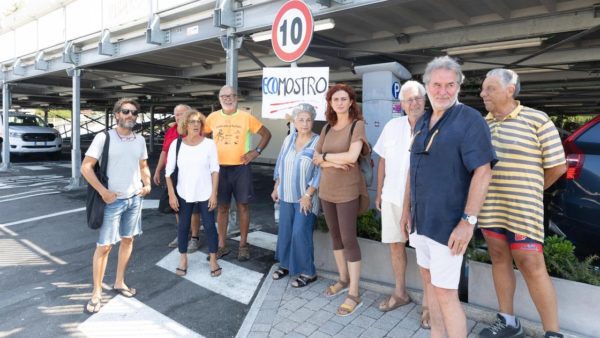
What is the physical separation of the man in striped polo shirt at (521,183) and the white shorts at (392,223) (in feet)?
2.10

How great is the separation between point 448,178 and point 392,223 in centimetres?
112

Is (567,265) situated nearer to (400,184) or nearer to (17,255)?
(400,184)

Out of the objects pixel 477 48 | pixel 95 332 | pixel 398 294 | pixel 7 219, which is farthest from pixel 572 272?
pixel 7 219

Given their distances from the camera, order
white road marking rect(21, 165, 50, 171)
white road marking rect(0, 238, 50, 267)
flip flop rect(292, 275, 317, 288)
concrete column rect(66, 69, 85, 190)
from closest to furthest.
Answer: flip flop rect(292, 275, 317, 288) → white road marking rect(0, 238, 50, 267) → concrete column rect(66, 69, 85, 190) → white road marking rect(21, 165, 50, 171)

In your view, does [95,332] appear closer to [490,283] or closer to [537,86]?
[490,283]

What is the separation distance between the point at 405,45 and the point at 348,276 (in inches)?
179

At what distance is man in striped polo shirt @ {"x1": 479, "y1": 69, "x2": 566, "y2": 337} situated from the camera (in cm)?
253

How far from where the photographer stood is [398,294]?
3.28 metres

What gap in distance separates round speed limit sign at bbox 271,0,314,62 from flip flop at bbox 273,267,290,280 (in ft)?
6.77

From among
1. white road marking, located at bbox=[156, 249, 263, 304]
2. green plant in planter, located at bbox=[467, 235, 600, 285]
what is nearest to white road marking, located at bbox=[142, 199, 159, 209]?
white road marking, located at bbox=[156, 249, 263, 304]

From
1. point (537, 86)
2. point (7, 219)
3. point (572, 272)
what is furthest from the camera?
point (537, 86)

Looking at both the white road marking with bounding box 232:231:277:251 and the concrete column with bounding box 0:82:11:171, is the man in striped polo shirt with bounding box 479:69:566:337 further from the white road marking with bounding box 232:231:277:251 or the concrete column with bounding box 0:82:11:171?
the concrete column with bounding box 0:82:11:171

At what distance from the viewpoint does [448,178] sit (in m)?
2.09

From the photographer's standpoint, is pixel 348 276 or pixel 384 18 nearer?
pixel 348 276
